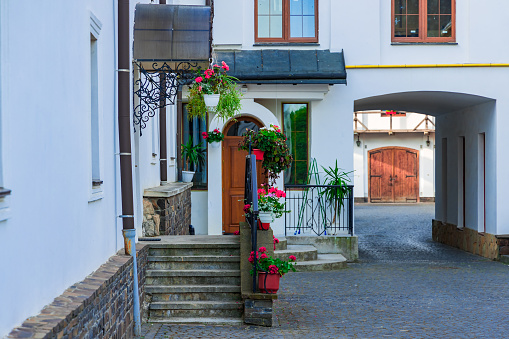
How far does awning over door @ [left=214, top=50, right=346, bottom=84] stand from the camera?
46.8 ft

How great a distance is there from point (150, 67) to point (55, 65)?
4855 mm

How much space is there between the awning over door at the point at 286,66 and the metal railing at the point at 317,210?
216 centimetres

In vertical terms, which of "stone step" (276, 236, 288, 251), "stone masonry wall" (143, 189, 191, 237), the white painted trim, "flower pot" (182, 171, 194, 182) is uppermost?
the white painted trim

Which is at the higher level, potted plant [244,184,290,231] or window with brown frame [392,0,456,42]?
window with brown frame [392,0,456,42]

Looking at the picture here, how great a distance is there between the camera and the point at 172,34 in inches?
332

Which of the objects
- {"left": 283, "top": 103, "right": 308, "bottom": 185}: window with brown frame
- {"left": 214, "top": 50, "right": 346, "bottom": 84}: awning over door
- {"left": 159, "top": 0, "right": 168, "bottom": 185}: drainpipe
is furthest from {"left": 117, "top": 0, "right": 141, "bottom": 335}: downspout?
{"left": 283, "top": 103, "right": 308, "bottom": 185}: window with brown frame

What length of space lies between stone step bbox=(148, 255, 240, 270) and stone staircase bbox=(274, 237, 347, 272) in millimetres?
3833

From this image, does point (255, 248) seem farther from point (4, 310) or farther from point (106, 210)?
point (4, 310)

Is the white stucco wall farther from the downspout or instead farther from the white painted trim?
the downspout

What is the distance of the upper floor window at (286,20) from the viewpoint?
1520 centimetres

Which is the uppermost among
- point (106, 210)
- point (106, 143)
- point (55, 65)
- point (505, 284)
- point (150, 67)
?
point (150, 67)

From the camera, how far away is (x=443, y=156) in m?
19.2

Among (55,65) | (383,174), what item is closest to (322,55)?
(55,65)

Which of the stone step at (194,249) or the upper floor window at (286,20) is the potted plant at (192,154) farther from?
the stone step at (194,249)
